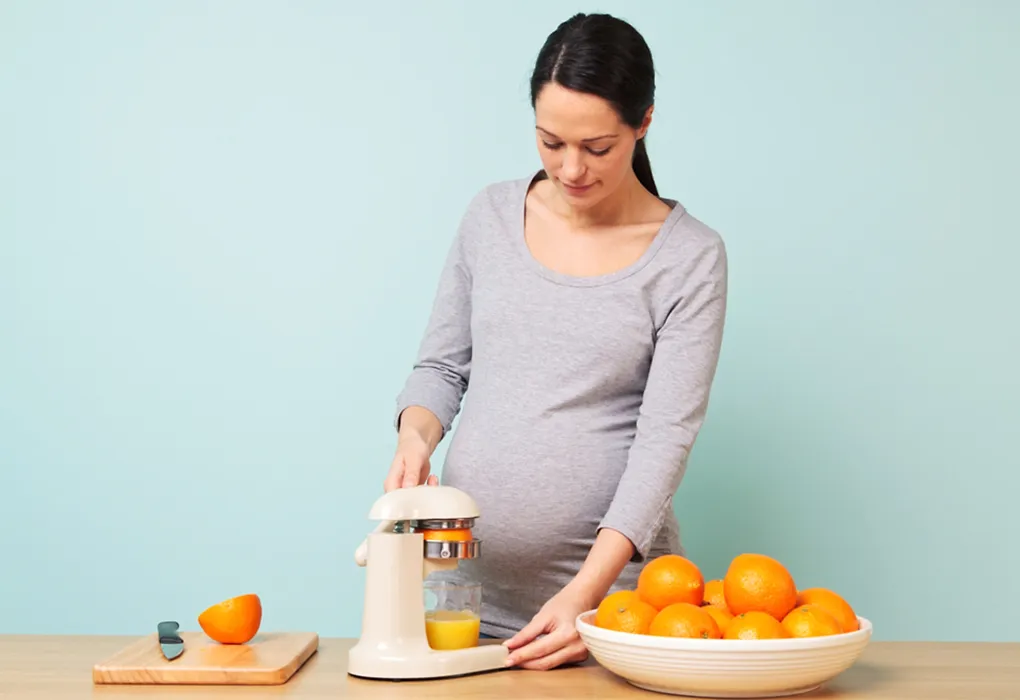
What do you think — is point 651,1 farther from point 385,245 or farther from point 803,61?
point 385,245

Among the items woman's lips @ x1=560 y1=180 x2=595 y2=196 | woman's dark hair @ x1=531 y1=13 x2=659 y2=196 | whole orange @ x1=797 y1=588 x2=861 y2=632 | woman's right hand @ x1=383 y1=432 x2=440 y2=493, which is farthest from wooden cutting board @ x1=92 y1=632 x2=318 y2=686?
woman's dark hair @ x1=531 y1=13 x2=659 y2=196

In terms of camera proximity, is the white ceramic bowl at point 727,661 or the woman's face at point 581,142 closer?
the white ceramic bowl at point 727,661

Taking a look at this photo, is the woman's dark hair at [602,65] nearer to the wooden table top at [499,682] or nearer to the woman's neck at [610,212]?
the woman's neck at [610,212]

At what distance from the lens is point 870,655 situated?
1.51 meters

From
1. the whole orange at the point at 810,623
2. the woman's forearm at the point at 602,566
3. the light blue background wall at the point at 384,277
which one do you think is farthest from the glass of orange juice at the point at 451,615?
the light blue background wall at the point at 384,277

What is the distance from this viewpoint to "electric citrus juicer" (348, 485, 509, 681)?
4.33ft

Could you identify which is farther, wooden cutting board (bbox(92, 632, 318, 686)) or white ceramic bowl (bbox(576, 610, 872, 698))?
wooden cutting board (bbox(92, 632, 318, 686))

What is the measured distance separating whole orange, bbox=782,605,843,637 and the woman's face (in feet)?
2.35

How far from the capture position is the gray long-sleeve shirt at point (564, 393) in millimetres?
1733

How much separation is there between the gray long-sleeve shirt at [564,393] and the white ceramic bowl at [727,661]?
1.62 ft

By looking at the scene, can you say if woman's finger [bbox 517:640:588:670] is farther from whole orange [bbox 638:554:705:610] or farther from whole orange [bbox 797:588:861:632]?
whole orange [bbox 797:588:861:632]

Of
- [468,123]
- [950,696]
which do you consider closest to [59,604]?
[468,123]

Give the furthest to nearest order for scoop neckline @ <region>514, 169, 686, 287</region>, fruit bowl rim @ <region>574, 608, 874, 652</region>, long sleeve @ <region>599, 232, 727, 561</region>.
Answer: scoop neckline @ <region>514, 169, 686, 287</region> → long sleeve @ <region>599, 232, 727, 561</region> → fruit bowl rim @ <region>574, 608, 874, 652</region>

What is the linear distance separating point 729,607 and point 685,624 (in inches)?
3.8
